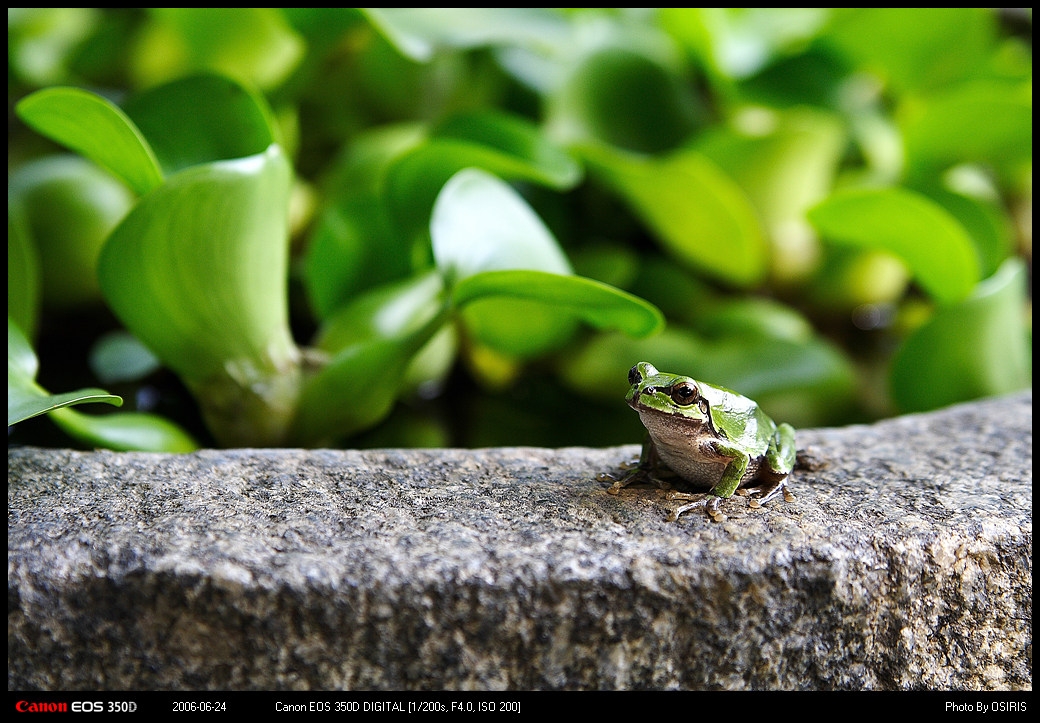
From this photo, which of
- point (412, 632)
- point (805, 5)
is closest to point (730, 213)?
point (805, 5)

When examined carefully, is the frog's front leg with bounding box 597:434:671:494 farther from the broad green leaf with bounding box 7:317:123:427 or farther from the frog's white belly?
the broad green leaf with bounding box 7:317:123:427

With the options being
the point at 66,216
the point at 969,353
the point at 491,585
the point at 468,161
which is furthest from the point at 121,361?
the point at 969,353

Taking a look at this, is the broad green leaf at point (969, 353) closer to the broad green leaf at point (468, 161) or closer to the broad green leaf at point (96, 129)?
the broad green leaf at point (468, 161)

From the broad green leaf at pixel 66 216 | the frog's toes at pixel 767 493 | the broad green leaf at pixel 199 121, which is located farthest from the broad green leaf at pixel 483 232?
the broad green leaf at pixel 66 216

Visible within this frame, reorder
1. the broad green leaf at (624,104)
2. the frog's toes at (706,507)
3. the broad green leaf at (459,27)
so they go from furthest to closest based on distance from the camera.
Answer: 1. the broad green leaf at (624,104)
2. the broad green leaf at (459,27)
3. the frog's toes at (706,507)

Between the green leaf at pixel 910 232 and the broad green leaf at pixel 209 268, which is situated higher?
the green leaf at pixel 910 232

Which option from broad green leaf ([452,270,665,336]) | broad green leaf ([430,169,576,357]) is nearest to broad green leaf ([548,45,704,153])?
broad green leaf ([430,169,576,357])

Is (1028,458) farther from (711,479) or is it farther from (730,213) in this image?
(730,213)

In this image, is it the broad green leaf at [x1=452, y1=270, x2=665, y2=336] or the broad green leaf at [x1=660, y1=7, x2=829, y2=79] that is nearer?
the broad green leaf at [x1=452, y1=270, x2=665, y2=336]

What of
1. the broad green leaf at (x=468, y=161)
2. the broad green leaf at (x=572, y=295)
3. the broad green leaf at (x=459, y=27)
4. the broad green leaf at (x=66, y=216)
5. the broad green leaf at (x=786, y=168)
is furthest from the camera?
the broad green leaf at (x=786, y=168)
